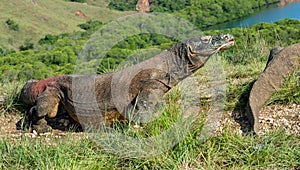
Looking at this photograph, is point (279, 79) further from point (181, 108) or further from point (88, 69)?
point (88, 69)

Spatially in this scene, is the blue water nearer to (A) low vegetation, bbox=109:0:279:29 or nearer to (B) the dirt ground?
(A) low vegetation, bbox=109:0:279:29

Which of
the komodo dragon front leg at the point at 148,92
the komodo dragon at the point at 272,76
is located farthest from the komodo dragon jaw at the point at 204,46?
the komodo dragon at the point at 272,76

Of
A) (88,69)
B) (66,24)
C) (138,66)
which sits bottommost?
(66,24)

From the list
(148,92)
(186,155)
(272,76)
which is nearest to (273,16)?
(272,76)

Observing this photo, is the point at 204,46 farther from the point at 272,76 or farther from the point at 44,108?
the point at 44,108

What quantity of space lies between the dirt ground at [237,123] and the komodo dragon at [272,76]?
0.29 feet

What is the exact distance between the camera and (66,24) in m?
63.6

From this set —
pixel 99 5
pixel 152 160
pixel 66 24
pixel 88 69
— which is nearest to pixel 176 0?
pixel 66 24

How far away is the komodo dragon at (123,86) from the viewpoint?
362 centimetres

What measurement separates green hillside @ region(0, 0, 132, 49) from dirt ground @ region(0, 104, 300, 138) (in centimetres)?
4751

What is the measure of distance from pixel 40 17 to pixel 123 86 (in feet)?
205

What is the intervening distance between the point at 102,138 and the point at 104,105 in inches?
26.0

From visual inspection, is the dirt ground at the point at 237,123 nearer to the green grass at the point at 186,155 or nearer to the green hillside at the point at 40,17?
the green grass at the point at 186,155

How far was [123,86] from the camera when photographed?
3742mm
